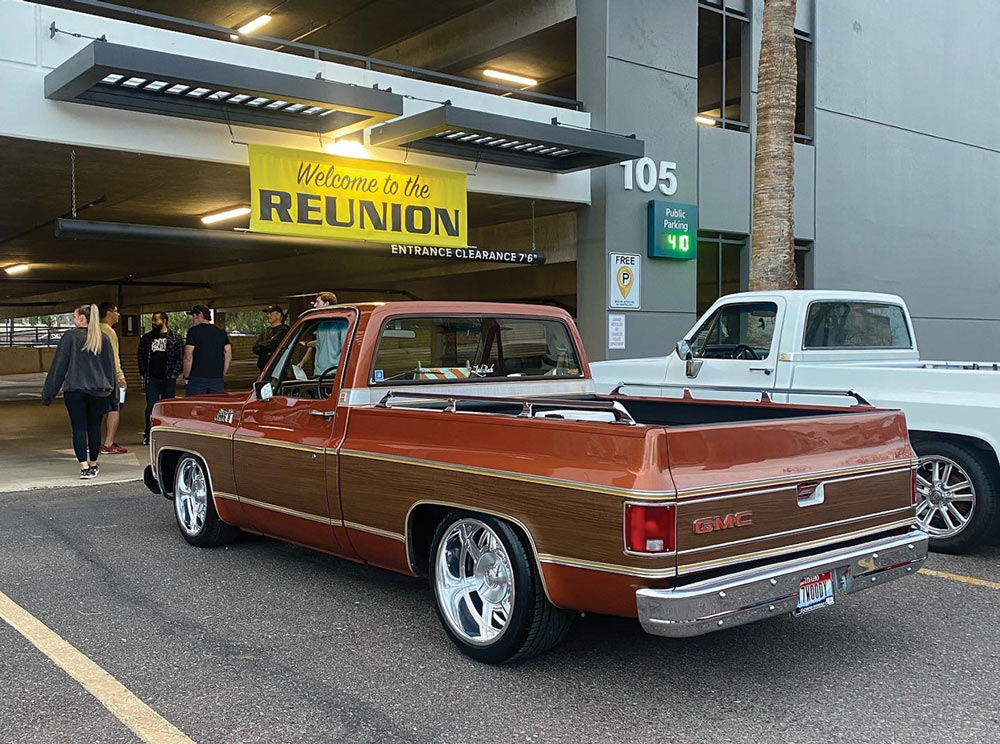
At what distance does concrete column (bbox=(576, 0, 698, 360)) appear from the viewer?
42.4 ft

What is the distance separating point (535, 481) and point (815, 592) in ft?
4.34

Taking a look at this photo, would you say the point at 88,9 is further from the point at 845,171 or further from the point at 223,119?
the point at 845,171

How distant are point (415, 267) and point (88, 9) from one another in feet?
24.2

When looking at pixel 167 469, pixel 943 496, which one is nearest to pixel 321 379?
pixel 167 469

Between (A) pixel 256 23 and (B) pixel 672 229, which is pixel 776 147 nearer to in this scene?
(B) pixel 672 229

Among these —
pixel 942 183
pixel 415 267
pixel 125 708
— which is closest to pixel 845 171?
pixel 942 183

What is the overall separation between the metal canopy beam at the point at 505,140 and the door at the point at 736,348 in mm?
3528

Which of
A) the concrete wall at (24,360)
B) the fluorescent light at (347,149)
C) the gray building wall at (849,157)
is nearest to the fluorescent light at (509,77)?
the gray building wall at (849,157)

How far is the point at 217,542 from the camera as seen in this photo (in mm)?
6617

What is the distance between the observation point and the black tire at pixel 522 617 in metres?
4.12

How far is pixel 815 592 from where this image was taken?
4137mm

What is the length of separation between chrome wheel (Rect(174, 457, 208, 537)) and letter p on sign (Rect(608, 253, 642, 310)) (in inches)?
286

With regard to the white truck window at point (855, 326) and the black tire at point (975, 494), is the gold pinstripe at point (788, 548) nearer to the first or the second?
the black tire at point (975, 494)

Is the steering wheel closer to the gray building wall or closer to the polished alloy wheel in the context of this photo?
the polished alloy wheel
